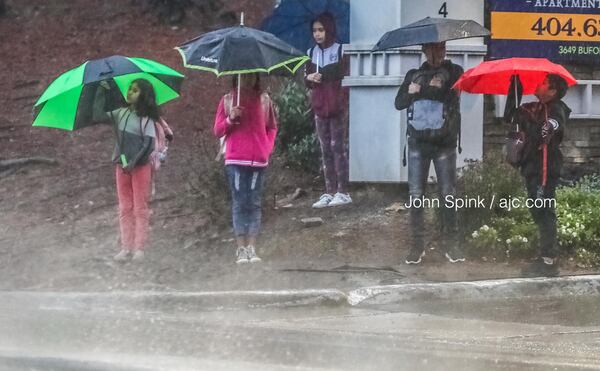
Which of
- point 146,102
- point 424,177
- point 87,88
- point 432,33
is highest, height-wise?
point 432,33

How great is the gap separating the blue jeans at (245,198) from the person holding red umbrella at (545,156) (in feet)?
7.72

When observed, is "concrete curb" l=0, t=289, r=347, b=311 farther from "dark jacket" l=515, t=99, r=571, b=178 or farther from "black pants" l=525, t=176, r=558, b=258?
"dark jacket" l=515, t=99, r=571, b=178

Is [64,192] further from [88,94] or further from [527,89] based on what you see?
[527,89]

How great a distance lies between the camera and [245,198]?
966 cm

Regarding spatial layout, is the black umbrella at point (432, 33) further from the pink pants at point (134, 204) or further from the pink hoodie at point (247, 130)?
the pink pants at point (134, 204)

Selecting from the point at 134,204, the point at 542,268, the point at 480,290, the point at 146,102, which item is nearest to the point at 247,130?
the point at 146,102

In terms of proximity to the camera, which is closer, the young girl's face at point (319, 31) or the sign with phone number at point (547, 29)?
the young girl's face at point (319, 31)

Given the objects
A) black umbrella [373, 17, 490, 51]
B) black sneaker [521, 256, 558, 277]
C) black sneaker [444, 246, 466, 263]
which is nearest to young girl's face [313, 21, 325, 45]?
black umbrella [373, 17, 490, 51]

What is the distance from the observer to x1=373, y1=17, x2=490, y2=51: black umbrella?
9.27 metres

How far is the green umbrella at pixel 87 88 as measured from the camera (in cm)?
946

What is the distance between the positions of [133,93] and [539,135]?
3.61 meters

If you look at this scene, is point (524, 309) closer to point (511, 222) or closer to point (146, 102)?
point (511, 222)

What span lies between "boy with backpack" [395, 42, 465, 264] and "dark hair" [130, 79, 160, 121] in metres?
2.21

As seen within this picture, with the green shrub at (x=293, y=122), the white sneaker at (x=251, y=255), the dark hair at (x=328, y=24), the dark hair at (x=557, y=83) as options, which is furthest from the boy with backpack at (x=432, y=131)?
the green shrub at (x=293, y=122)
